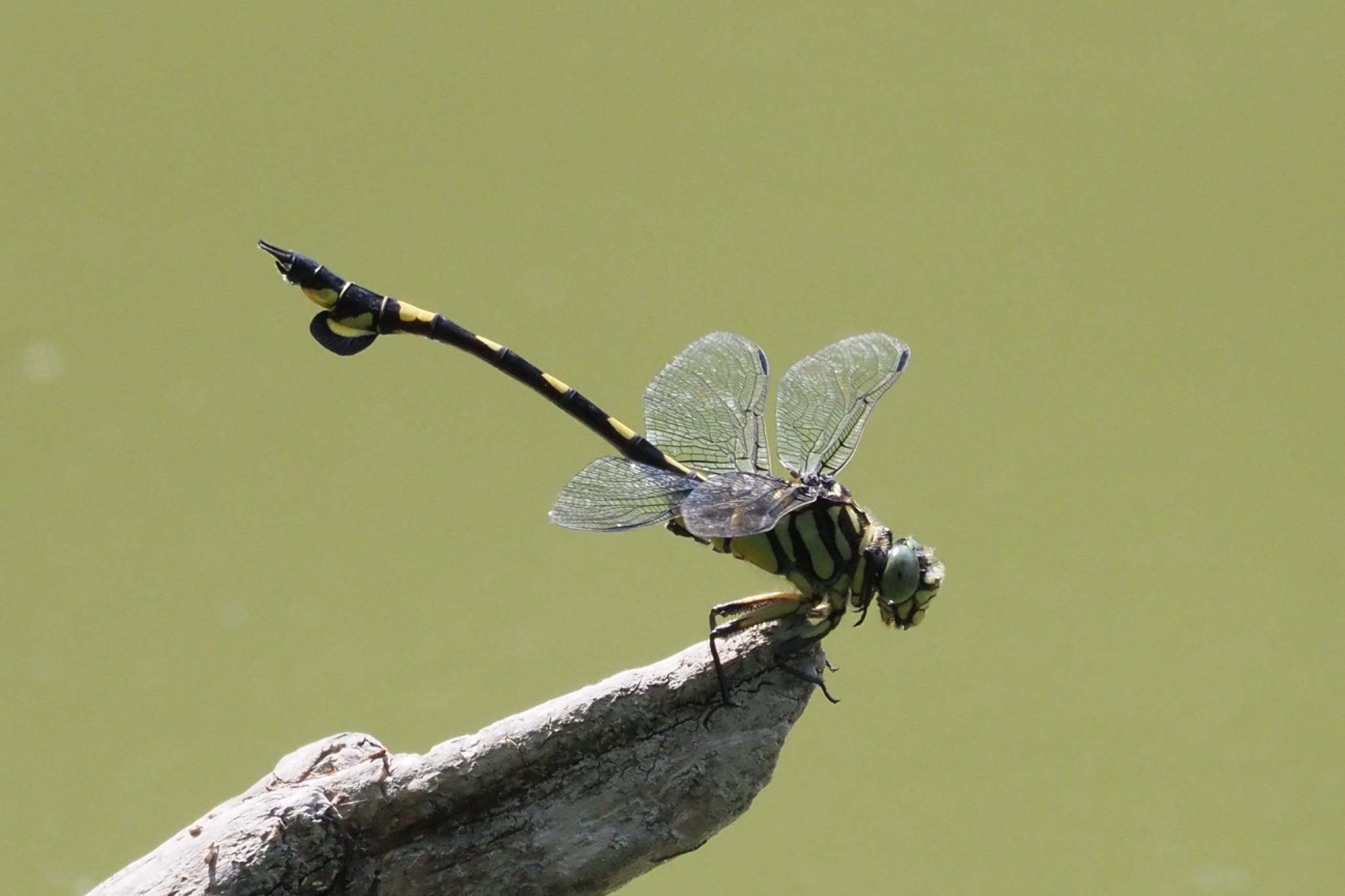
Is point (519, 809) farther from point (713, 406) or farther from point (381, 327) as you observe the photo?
point (381, 327)

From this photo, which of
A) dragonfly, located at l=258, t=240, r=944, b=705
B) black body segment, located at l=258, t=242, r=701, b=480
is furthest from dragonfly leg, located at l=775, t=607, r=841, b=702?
black body segment, located at l=258, t=242, r=701, b=480

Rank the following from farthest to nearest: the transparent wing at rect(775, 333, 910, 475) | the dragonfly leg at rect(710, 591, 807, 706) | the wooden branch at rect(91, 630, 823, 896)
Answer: the transparent wing at rect(775, 333, 910, 475) < the dragonfly leg at rect(710, 591, 807, 706) < the wooden branch at rect(91, 630, 823, 896)

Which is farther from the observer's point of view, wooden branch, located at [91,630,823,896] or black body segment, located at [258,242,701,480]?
black body segment, located at [258,242,701,480]

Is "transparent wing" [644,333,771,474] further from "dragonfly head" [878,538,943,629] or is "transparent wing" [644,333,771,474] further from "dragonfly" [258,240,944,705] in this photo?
"dragonfly head" [878,538,943,629]

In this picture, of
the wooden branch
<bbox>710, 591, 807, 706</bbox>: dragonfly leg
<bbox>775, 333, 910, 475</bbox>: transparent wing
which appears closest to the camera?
the wooden branch

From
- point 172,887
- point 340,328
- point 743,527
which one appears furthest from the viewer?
point 340,328

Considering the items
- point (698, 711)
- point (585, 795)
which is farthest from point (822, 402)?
point (585, 795)

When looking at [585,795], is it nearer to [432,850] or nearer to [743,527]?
[432,850]

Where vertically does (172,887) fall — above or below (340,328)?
below
